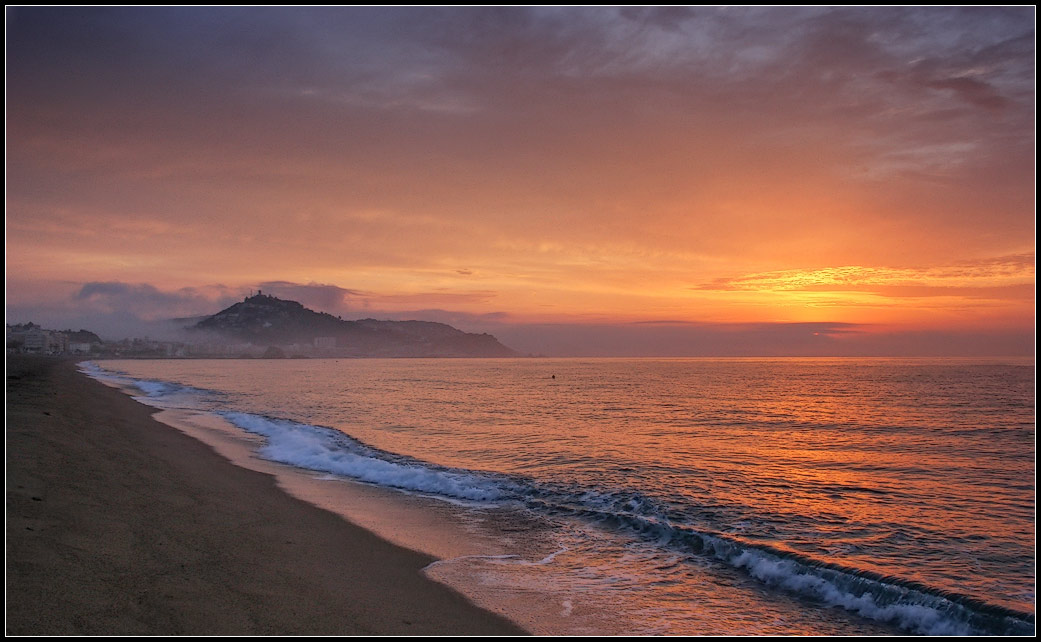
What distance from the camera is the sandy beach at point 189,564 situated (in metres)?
6.54

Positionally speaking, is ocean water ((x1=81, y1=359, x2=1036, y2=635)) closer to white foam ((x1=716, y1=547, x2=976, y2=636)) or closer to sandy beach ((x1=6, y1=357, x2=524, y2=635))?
white foam ((x1=716, y1=547, x2=976, y2=636))

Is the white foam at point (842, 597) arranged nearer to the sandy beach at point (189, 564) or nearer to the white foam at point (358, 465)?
the sandy beach at point (189, 564)

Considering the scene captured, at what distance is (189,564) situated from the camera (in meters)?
8.22

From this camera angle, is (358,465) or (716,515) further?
(358,465)

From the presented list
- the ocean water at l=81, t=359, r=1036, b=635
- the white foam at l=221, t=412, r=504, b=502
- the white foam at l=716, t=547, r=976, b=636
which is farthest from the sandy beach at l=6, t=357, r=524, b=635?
the white foam at l=716, t=547, r=976, b=636

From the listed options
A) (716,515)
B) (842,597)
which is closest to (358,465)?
(716,515)

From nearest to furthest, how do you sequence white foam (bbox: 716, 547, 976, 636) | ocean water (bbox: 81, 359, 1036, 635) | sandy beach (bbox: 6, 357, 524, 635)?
sandy beach (bbox: 6, 357, 524, 635) → white foam (bbox: 716, 547, 976, 636) → ocean water (bbox: 81, 359, 1036, 635)

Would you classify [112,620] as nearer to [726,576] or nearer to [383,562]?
[383,562]

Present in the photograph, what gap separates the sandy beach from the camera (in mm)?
6543

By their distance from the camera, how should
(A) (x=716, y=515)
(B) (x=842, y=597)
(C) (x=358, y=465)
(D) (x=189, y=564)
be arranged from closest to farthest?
1. (D) (x=189, y=564)
2. (B) (x=842, y=597)
3. (A) (x=716, y=515)
4. (C) (x=358, y=465)

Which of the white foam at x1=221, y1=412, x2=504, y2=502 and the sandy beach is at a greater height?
the sandy beach

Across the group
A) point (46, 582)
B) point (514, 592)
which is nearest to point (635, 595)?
point (514, 592)

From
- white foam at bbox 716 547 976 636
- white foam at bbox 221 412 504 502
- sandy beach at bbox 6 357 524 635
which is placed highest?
sandy beach at bbox 6 357 524 635

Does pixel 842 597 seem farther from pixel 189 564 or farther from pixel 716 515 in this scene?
pixel 189 564
